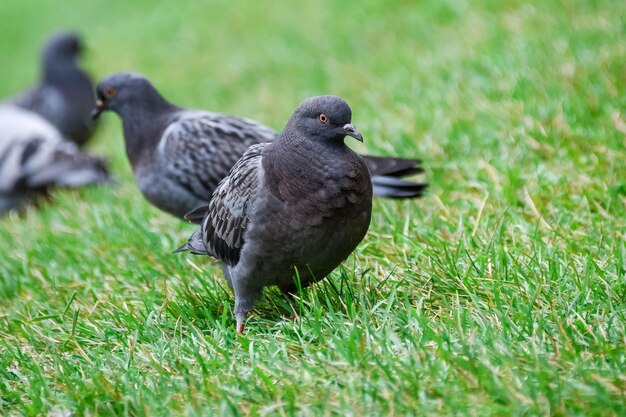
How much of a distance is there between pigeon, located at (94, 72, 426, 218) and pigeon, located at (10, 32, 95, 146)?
4631mm

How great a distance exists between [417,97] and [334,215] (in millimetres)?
3269

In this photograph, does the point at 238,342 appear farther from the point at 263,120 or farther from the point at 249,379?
the point at 263,120

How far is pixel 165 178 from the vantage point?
5.11 m

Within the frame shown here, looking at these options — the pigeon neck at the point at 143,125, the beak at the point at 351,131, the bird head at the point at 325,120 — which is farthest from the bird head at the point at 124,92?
the beak at the point at 351,131

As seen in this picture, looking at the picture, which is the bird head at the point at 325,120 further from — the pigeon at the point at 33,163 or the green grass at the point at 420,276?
the pigeon at the point at 33,163

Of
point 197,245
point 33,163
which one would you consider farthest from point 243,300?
point 33,163

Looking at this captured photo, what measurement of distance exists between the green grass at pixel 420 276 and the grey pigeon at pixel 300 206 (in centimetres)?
19

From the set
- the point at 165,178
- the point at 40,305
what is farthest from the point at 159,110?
the point at 40,305

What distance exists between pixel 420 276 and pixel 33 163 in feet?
18.4

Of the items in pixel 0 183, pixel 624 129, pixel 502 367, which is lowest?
pixel 0 183

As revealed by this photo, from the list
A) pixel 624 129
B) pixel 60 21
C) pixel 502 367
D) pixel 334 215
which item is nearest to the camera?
pixel 502 367

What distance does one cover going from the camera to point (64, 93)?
397 inches

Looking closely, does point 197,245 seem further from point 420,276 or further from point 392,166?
point 392,166

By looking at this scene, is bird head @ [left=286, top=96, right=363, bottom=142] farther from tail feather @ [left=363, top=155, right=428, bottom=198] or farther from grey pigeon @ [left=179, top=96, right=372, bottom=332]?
tail feather @ [left=363, top=155, right=428, bottom=198]
